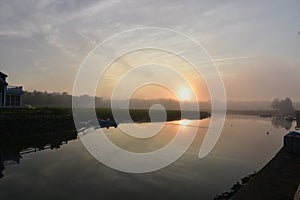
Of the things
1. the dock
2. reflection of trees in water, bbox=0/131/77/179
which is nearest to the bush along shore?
reflection of trees in water, bbox=0/131/77/179

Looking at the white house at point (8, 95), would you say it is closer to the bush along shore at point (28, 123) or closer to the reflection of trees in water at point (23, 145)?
the bush along shore at point (28, 123)

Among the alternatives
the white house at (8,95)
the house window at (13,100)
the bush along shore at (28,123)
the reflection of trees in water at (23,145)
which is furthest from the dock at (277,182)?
the house window at (13,100)

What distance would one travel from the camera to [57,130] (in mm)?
49125

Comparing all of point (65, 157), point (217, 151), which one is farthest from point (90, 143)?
point (217, 151)

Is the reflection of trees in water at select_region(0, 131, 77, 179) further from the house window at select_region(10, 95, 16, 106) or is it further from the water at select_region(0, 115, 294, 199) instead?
the house window at select_region(10, 95, 16, 106)

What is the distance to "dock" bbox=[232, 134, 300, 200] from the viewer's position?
14828mm

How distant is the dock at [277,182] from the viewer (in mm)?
14828

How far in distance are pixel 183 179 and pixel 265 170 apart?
22.9ft

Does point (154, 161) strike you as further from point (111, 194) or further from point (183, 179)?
point (111, 194)

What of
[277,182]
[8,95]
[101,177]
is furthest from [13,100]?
[277,182]

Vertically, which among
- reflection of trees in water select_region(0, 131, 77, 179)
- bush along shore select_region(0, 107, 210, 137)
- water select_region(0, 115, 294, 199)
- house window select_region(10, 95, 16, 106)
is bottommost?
water select_region(0, 115, 294, 199)

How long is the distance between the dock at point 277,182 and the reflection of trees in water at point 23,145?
65.2 feet

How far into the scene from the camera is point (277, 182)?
17.5 m

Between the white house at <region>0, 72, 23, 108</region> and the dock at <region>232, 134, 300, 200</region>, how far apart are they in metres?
48.9
